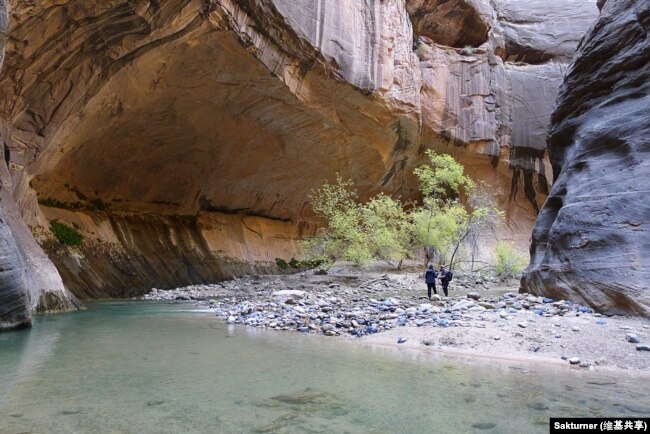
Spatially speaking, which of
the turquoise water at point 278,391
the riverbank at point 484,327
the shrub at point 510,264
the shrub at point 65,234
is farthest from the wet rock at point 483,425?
the shrub at point 510,264

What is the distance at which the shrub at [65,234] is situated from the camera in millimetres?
15031

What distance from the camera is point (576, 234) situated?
8.47m

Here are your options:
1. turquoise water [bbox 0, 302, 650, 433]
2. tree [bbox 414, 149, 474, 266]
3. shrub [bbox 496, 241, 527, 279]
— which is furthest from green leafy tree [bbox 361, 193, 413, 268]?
turquoise water [bbox 0, 302, 650, 433]

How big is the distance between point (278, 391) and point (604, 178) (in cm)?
787

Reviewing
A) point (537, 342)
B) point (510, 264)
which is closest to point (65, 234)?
point (537, 342)

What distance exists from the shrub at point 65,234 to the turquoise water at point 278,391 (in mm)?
9910

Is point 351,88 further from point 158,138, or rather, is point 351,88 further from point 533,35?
point 533,35

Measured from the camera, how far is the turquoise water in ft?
10.6

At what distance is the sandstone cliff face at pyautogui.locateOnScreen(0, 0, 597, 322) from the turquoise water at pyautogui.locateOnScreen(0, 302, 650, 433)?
27.1 ft

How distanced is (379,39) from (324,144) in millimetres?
5097

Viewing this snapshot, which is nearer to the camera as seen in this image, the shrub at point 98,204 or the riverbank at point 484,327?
the riverbank at point 484,327

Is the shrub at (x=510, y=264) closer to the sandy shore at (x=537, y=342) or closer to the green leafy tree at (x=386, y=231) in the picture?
the green leafy tree at (x=386, y=231)

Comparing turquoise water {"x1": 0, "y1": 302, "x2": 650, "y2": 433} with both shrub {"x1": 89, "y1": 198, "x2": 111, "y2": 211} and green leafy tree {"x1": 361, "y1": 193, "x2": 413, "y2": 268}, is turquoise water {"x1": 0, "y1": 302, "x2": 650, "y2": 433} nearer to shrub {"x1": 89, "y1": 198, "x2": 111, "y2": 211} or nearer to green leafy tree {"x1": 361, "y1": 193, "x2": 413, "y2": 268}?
shrub {"x1": 89, "y1": 198, "x2": 111, "y2": 211}

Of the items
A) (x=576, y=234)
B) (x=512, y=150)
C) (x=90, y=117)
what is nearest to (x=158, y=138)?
(x=90, y=117)
